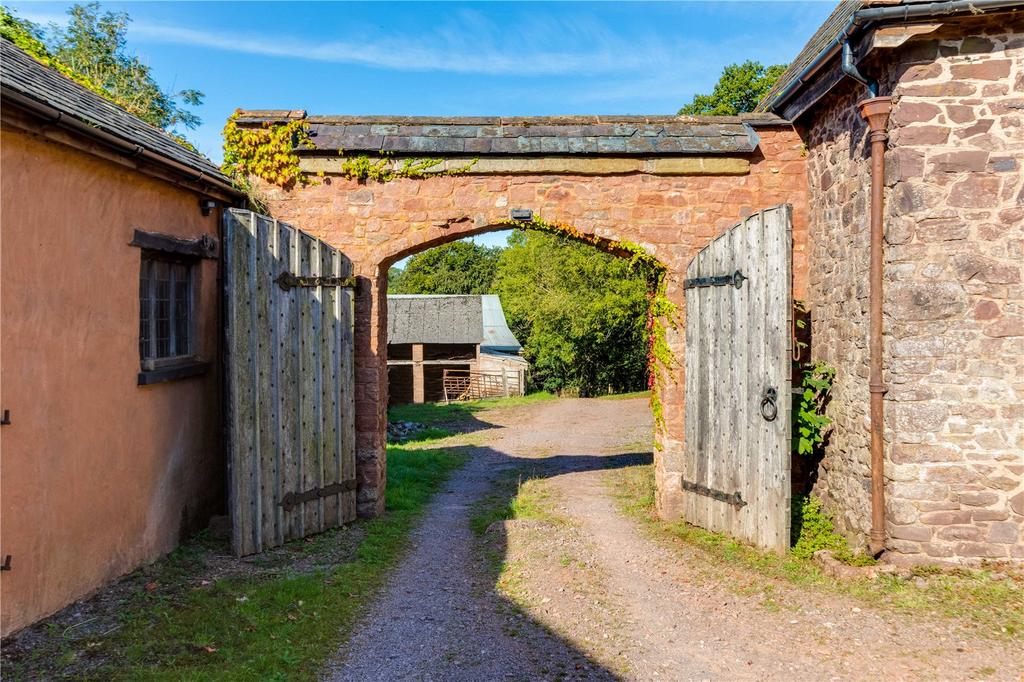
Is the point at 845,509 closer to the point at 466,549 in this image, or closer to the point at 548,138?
the point at 466,549

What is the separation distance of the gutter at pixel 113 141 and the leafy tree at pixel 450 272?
4263cm

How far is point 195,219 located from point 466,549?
4103mm

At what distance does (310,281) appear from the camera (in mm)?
6840

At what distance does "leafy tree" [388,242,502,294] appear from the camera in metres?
49.7

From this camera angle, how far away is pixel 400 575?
234 inches

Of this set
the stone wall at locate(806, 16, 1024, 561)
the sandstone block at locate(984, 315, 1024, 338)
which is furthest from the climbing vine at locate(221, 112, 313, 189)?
the sandstone block at locate(984, 315, 1024, 338)

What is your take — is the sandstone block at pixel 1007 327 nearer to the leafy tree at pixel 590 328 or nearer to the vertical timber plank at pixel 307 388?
the vertical timber plank at pixel 307 388

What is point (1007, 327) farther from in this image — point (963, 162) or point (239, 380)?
point (239, 380)

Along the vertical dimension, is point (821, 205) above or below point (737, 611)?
above

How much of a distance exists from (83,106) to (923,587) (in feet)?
24.4

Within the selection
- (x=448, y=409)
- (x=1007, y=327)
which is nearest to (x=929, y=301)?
(x=1007, y=327)

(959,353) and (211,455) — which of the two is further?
(211,455)

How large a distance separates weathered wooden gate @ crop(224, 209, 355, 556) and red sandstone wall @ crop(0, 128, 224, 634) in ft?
2.11

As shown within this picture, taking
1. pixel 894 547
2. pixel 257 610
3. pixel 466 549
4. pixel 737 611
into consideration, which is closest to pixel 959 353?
pixel 894 547
